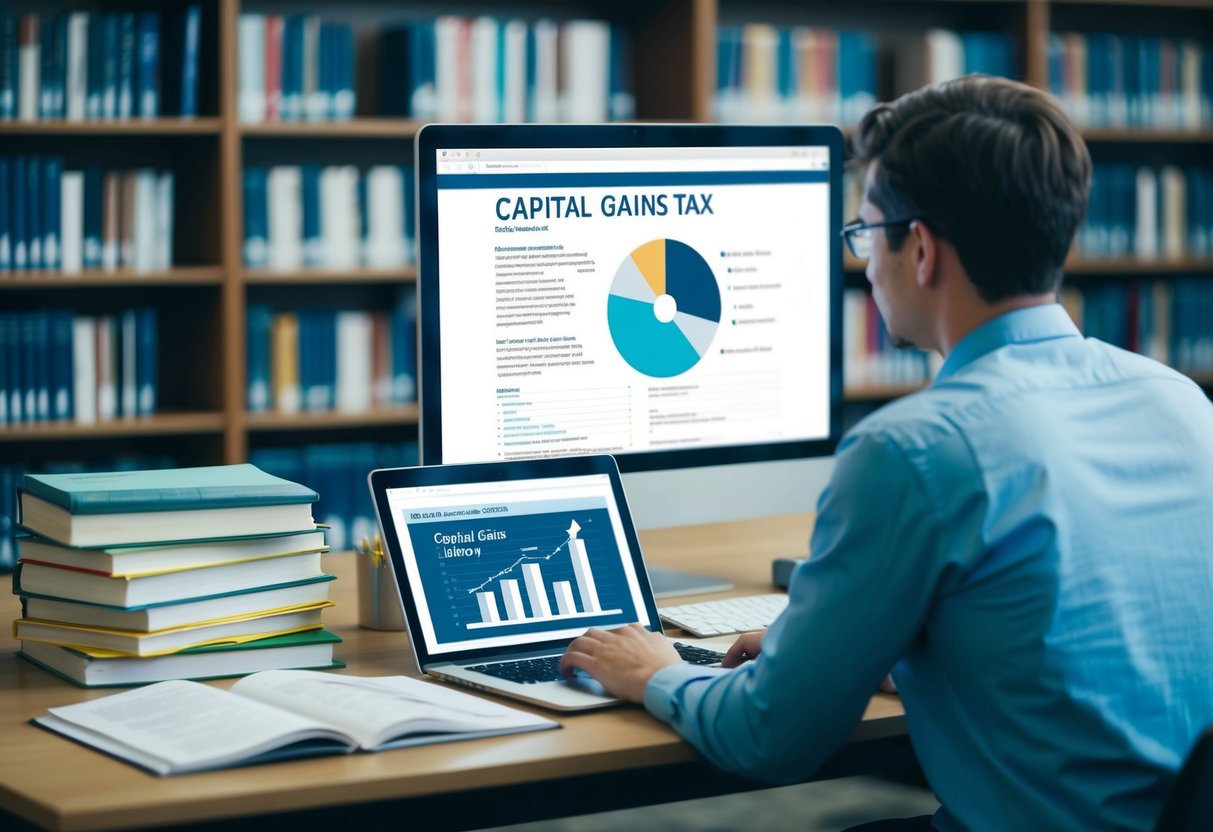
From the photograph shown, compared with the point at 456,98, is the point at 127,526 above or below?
below

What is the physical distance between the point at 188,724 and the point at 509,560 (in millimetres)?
384

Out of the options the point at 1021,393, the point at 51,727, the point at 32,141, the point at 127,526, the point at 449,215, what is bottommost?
the point at 51,727

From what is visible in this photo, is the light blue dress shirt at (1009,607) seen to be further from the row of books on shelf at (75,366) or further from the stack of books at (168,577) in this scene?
the row of books on shelf at (75,366)

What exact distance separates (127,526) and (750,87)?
9.10 ft

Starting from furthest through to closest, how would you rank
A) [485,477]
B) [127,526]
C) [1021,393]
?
[485,477] → [127,526] → [1021,393]

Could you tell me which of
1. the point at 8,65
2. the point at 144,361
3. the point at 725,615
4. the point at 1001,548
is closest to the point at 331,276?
the point at 144,361

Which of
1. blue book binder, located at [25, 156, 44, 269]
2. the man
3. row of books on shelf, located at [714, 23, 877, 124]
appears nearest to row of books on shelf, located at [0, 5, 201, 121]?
blue book binder, located at [25, 156, 44, 269]

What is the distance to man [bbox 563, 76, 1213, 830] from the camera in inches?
41.4

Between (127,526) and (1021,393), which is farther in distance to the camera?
(127,526)

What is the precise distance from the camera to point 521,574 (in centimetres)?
143

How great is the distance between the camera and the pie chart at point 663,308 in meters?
1.64

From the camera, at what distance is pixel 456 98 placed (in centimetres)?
354

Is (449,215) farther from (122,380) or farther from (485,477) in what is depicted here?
(122,380)

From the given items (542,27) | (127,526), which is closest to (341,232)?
(542,27)
